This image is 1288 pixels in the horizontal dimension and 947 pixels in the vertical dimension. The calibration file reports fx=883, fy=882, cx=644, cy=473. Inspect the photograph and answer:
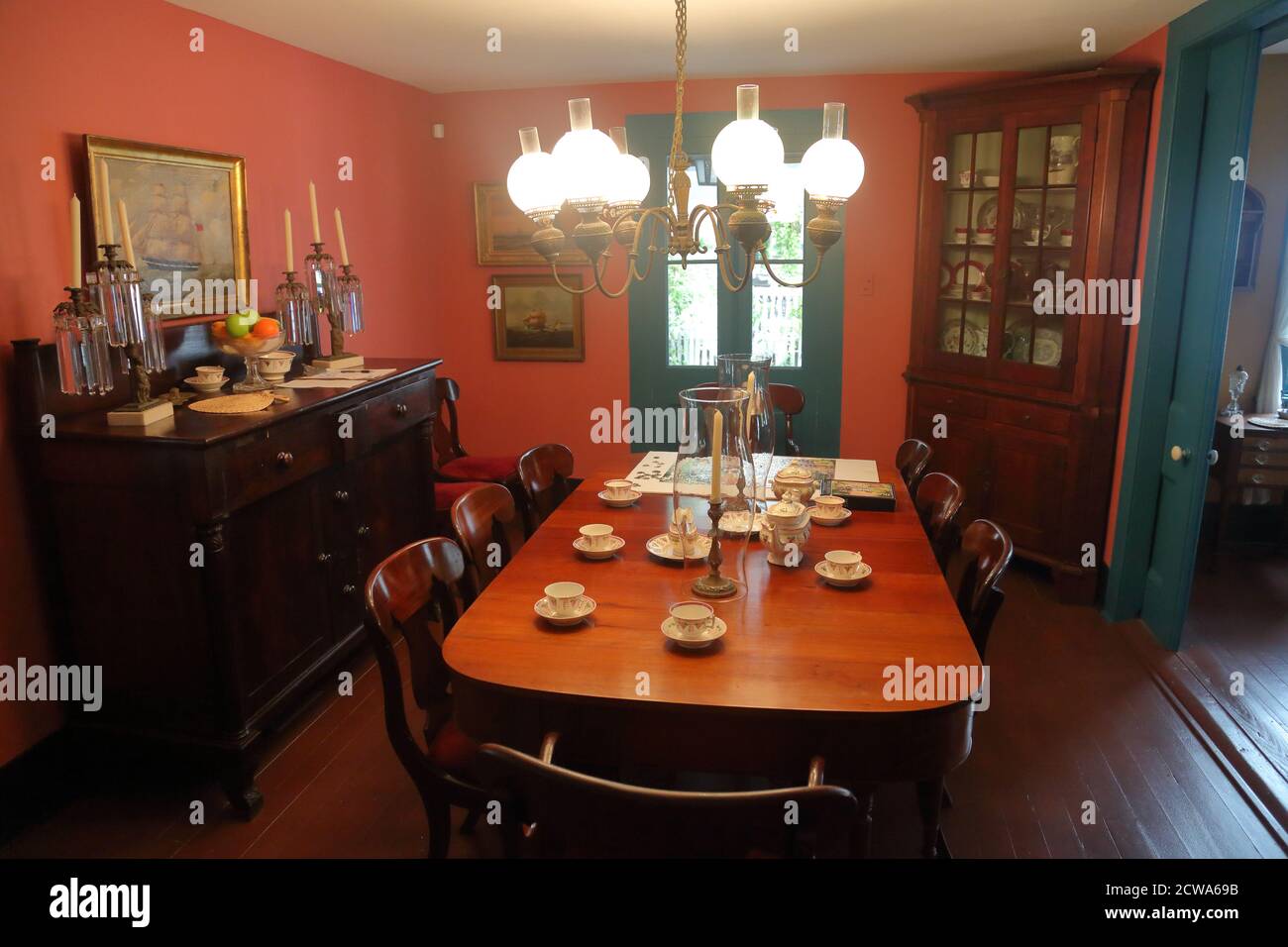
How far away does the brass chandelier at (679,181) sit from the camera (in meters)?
2.11

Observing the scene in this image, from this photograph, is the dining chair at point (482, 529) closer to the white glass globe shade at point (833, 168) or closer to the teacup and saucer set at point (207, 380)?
the teacup and saucer set at point (207, 380)

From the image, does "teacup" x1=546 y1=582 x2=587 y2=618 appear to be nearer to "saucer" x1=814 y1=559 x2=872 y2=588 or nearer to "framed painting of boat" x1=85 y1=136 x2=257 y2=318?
"saucer" x1=814 y1=559 x2=872 y2=588

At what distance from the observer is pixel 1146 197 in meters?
3.63

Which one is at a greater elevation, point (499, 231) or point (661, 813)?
point (499, 231)

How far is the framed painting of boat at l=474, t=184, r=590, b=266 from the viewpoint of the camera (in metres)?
5.05

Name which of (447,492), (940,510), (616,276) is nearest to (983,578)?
(940,510)

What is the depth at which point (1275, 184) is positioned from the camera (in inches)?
178

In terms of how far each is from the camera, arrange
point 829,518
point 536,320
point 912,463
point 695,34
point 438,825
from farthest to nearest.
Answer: point 536,320, point 695,34, point 912,463, point 829,518, point 438,825

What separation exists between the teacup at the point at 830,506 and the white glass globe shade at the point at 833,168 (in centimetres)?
88

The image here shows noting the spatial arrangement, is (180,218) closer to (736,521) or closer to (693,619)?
(736,521)

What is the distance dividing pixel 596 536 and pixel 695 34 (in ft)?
8.11

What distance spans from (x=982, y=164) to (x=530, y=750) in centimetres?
378
